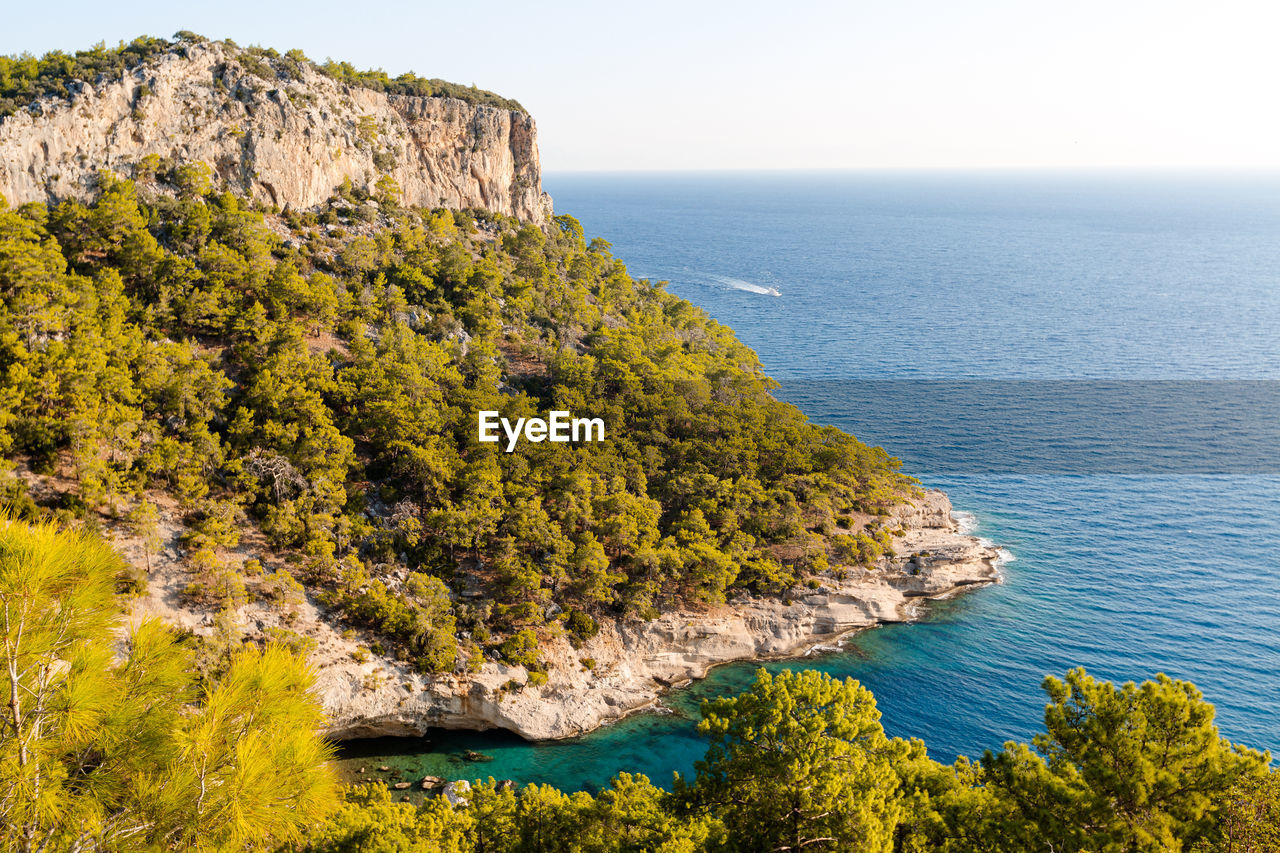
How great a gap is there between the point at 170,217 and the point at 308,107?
19888mm

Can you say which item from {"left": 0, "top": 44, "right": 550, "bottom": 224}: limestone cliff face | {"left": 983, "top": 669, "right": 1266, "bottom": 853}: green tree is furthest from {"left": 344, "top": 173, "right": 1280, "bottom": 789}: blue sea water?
{"left": 0, "top": 44, "right": 550, "bottom": 224}: limestone cliff face

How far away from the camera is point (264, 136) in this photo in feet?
234

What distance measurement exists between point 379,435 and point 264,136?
36.7 m

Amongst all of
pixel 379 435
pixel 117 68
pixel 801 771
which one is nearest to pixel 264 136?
pixel 117 68

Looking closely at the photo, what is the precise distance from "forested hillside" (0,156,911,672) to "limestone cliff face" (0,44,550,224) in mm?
2381

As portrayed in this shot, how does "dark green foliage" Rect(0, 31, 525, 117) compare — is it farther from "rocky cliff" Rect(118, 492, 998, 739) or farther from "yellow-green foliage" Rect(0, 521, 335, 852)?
"yellow-green foliage" Rect(0, 521, 335, 852)

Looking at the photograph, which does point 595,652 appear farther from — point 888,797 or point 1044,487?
point 1044,487

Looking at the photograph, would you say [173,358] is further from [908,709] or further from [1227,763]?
[1227,763]

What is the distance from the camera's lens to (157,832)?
10672mm

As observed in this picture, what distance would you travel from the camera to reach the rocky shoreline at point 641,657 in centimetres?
4231

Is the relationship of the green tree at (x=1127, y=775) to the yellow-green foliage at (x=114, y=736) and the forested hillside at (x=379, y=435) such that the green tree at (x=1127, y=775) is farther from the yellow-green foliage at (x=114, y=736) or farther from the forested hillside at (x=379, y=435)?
the forested hillside at (x=379, y=435)

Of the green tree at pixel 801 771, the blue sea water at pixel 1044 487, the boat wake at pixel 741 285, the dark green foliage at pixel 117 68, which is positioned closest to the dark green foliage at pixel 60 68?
the dark green foliage at pixel 117 68

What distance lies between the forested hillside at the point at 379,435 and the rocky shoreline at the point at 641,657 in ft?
5.53

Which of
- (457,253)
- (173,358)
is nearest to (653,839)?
(173,358)
